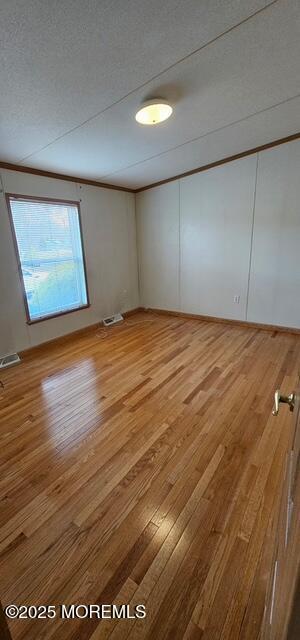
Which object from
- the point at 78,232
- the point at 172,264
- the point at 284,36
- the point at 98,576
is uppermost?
the point at 284,36

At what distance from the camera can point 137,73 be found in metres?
1.77

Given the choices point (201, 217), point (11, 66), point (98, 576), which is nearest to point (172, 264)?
point (201, 217)

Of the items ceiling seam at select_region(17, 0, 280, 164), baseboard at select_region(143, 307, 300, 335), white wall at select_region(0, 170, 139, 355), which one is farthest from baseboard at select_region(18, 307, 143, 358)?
ceiling seam at select_region(17, 0, 280, 164)

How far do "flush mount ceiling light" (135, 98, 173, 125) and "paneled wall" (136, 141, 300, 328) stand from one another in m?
1.85

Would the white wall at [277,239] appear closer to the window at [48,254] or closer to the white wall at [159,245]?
the white wall at [159,245]

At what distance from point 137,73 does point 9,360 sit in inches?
116

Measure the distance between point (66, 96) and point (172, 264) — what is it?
2.97m

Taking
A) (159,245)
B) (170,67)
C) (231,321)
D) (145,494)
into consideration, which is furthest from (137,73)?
(231,321)

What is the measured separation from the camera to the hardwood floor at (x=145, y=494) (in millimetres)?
1000

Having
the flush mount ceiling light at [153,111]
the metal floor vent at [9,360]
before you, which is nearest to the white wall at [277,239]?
the flush mount ceiling light at [153,111]

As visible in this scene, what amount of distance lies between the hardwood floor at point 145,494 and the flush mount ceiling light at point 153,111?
231cm

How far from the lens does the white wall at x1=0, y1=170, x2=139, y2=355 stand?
299cm

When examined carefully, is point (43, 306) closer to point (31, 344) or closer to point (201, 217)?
point (31, 344)

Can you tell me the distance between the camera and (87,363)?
10.0ft
